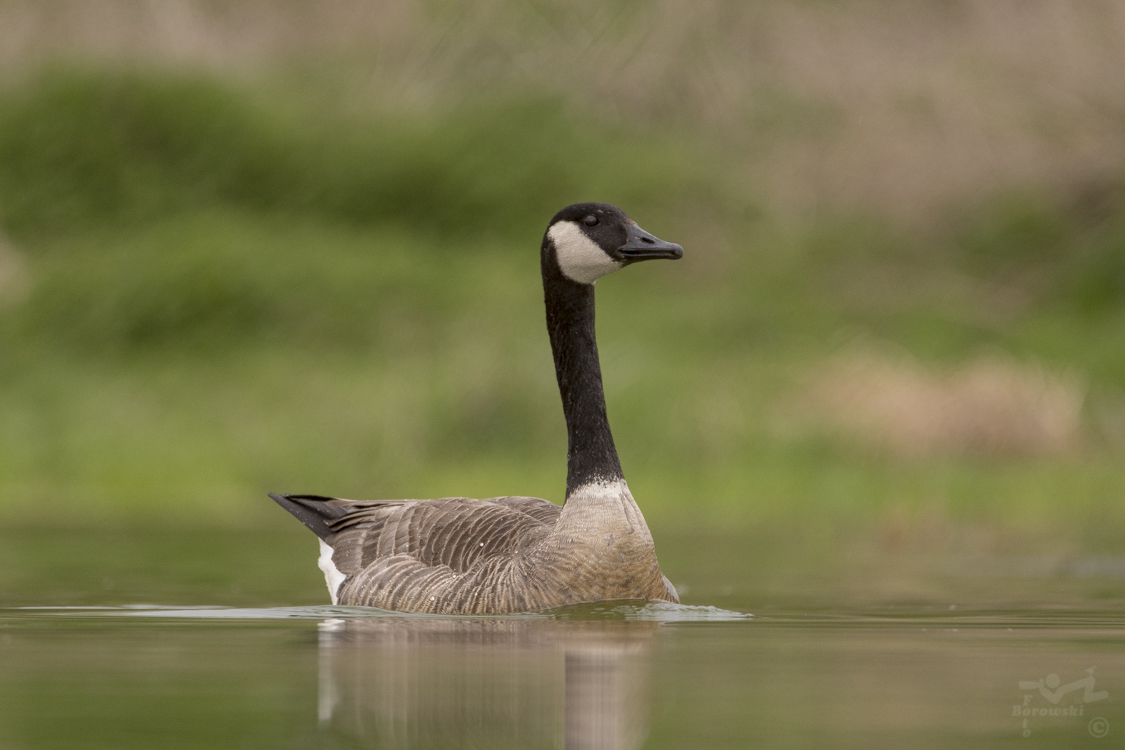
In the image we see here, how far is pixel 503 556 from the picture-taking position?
10.6 metres

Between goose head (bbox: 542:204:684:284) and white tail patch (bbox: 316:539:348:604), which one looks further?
white tail patch (bbox: 316:539:348:604)

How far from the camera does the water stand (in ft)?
20.9

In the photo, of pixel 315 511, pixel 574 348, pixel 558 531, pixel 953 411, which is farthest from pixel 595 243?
pixel 953 411

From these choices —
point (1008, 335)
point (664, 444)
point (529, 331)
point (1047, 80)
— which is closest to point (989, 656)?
point (664, 444)

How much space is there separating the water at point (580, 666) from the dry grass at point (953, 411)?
8.85 m

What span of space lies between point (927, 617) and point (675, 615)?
61.8 inches

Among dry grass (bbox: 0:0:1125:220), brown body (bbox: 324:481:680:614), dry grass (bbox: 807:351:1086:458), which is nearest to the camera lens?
brown body (bbox: 324:481:680:614)

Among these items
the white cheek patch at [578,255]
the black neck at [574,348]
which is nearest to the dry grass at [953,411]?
the black neck at [574,348]

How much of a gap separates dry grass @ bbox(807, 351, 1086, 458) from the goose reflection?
13.0m
